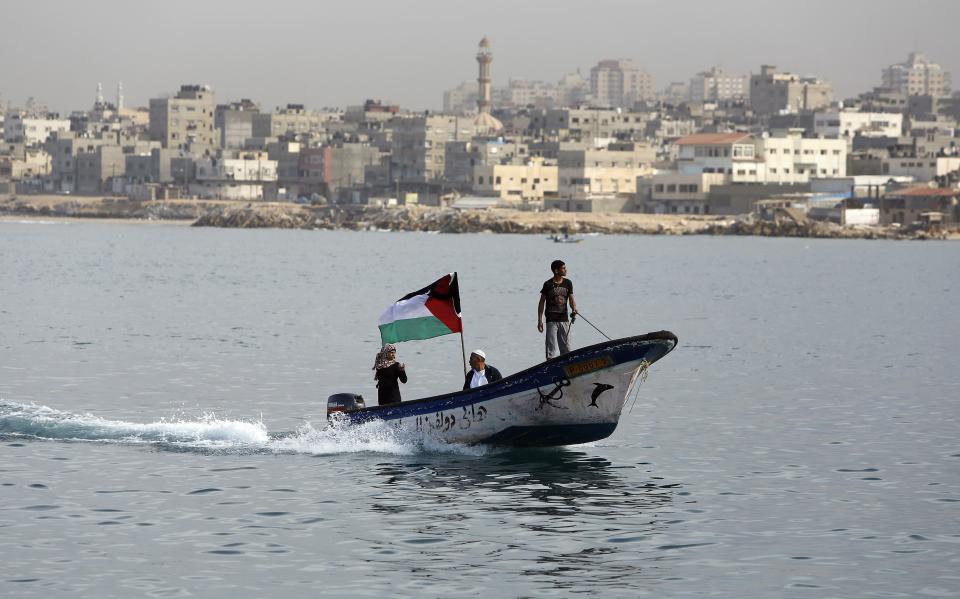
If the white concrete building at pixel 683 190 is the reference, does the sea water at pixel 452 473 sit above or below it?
below

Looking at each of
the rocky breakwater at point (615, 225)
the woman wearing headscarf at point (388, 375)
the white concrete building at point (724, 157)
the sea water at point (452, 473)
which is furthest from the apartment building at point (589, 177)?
the woman wearing headscarf at point (388, 375)

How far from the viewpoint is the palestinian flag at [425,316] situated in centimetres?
2666

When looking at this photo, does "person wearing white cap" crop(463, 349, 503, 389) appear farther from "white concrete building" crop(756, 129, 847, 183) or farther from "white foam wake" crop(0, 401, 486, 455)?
"white concrete building" crop(756, 129, 847, 183)

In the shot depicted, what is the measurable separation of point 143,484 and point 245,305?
142ft

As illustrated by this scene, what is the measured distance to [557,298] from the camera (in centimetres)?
2589

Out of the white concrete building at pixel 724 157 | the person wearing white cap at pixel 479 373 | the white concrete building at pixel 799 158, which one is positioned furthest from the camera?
the white concrete building at pixel 799 158

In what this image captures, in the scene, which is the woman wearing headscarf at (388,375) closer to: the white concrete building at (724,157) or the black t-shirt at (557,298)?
the black t-shirt at (557,298)

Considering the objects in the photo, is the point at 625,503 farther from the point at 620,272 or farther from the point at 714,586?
the point at 620,272

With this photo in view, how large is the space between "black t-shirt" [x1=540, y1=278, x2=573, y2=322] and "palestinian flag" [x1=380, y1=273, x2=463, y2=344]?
1.55 metres

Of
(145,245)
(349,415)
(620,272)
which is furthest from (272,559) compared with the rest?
(145,245)

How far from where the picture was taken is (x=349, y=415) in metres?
25.8

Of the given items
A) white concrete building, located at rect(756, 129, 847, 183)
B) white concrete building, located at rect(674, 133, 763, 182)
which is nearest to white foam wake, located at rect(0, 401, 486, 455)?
white concrete building, located at rect(674, 133, 763, 182)

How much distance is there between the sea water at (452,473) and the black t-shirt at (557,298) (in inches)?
84.6

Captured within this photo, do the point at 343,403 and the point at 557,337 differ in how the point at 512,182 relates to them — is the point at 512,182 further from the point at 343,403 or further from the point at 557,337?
the point at 343,403
